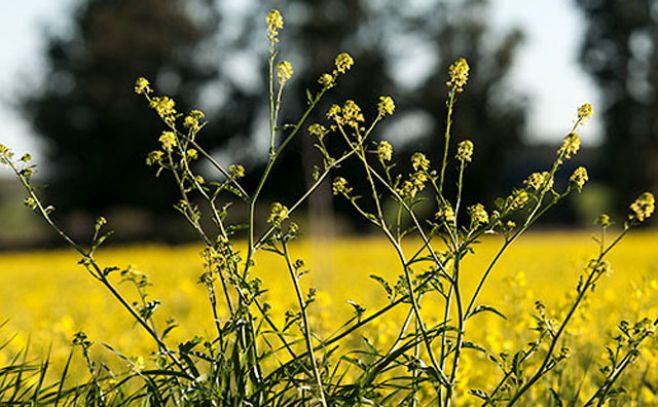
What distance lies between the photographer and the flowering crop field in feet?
12.6

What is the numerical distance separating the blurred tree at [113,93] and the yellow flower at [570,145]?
33538 millimetres

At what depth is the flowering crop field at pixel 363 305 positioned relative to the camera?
3844 millimetres

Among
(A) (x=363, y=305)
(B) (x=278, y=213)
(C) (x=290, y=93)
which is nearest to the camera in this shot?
(B) (x=278, y=213)

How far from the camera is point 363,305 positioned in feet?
26.1

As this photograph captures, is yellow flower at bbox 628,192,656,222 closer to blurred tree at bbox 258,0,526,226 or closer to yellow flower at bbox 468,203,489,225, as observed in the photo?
yellow flower at bbox 468,203,489,225

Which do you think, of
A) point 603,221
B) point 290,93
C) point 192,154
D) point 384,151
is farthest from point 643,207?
point 290,93

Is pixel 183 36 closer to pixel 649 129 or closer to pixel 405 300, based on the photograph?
pixel 649 129

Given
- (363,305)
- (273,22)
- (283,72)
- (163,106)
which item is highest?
(363,305)

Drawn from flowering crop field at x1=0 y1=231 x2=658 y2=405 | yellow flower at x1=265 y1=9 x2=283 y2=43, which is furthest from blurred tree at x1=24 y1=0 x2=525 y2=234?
yellow flower at x1=265 y1=9 x2=283 y2=43

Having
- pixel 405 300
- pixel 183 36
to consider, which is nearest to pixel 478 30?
pixel 183 36

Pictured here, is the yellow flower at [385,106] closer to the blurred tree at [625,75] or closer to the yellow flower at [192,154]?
the yellow flower at [192,154]

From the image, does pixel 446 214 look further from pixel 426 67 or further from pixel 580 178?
pixel 426 67

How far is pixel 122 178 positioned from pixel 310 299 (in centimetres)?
3495

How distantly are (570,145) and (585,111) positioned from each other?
10 centimetres
